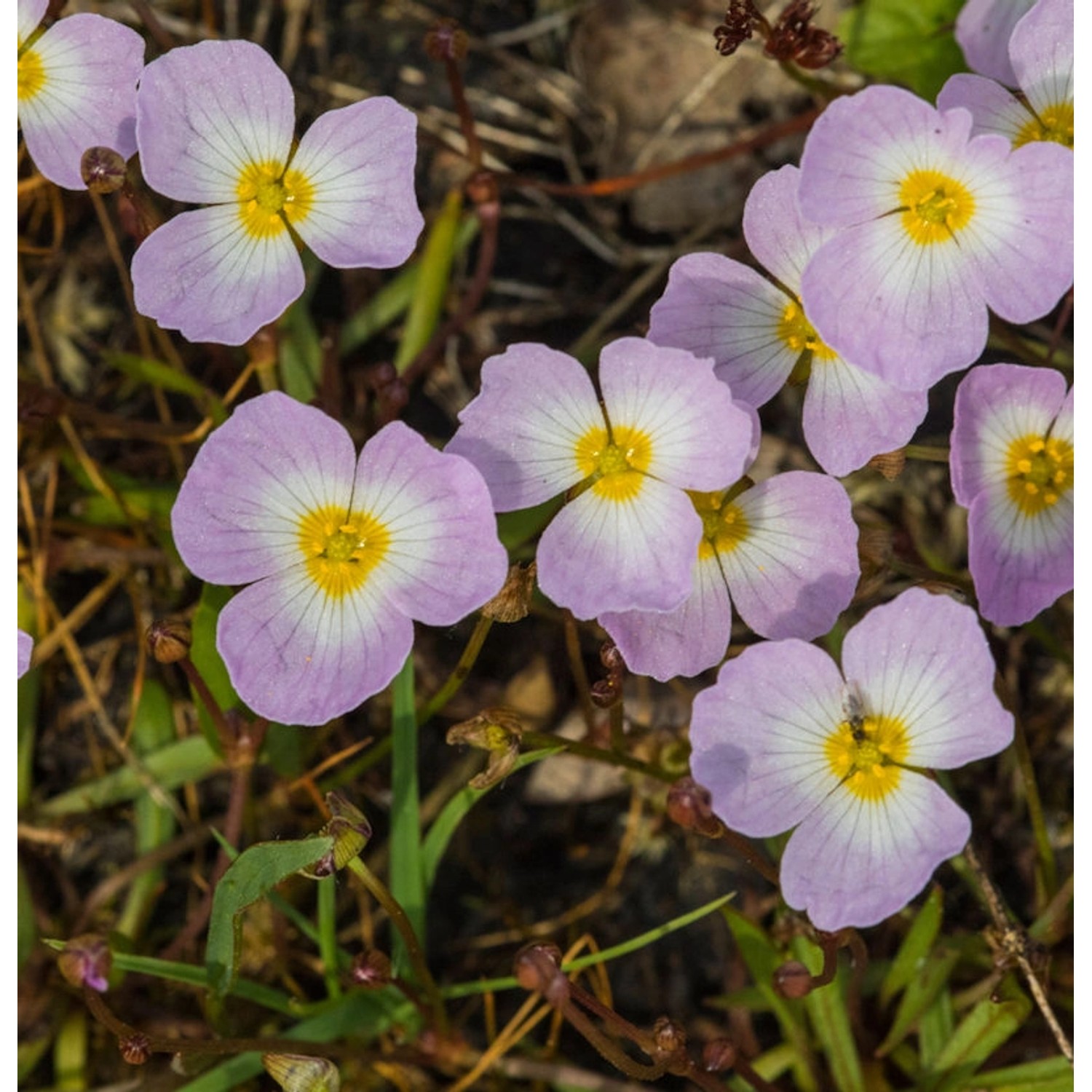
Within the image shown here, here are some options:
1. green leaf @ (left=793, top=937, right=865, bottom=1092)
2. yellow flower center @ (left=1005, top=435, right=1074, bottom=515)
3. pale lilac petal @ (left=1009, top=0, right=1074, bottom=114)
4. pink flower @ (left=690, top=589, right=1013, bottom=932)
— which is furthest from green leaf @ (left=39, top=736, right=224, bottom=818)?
pale lilac petal @ (left=1009, top=0, right=1074, bottom=114)

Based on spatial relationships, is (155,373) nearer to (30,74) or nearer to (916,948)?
(30,74)

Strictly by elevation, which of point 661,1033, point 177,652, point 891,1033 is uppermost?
point 177,652

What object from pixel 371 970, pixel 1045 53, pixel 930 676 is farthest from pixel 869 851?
pixel 1045 53

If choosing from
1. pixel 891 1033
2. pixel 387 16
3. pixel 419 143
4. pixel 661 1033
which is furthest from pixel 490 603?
pixel 387 16

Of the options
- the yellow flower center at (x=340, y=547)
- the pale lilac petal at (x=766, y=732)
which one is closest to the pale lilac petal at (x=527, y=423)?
the yellow flower center at (x=340, y=547)

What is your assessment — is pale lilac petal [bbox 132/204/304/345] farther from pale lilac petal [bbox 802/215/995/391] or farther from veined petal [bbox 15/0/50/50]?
pale lilac petal [bbox 802/215/995/391]

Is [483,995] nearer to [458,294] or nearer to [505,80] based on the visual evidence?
[458,294]
